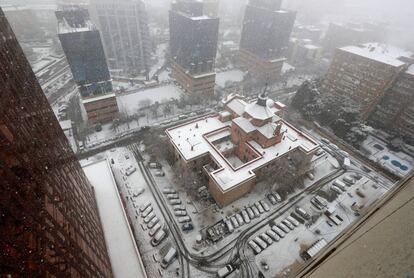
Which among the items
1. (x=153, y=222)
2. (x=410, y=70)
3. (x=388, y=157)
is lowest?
(x=153, y=222)

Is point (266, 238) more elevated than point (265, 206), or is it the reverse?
point (265, 206)

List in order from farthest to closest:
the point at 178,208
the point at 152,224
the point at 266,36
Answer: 1. the point at 266,36
2. the point at 178,208
3. the point at 152,224

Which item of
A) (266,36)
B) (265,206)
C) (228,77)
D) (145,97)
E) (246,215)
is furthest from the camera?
(228,77)

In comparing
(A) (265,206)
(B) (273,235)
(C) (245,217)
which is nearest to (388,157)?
(A) (265,206)

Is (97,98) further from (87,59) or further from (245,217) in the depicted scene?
(245,217)

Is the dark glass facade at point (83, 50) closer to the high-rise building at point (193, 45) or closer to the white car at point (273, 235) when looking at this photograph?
the high-rise building at point (193, 45)

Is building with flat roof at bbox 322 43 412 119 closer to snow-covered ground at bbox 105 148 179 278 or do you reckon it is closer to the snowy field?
the snowy field

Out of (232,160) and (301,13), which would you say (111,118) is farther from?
(301,13)

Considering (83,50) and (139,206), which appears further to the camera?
(83,50)
